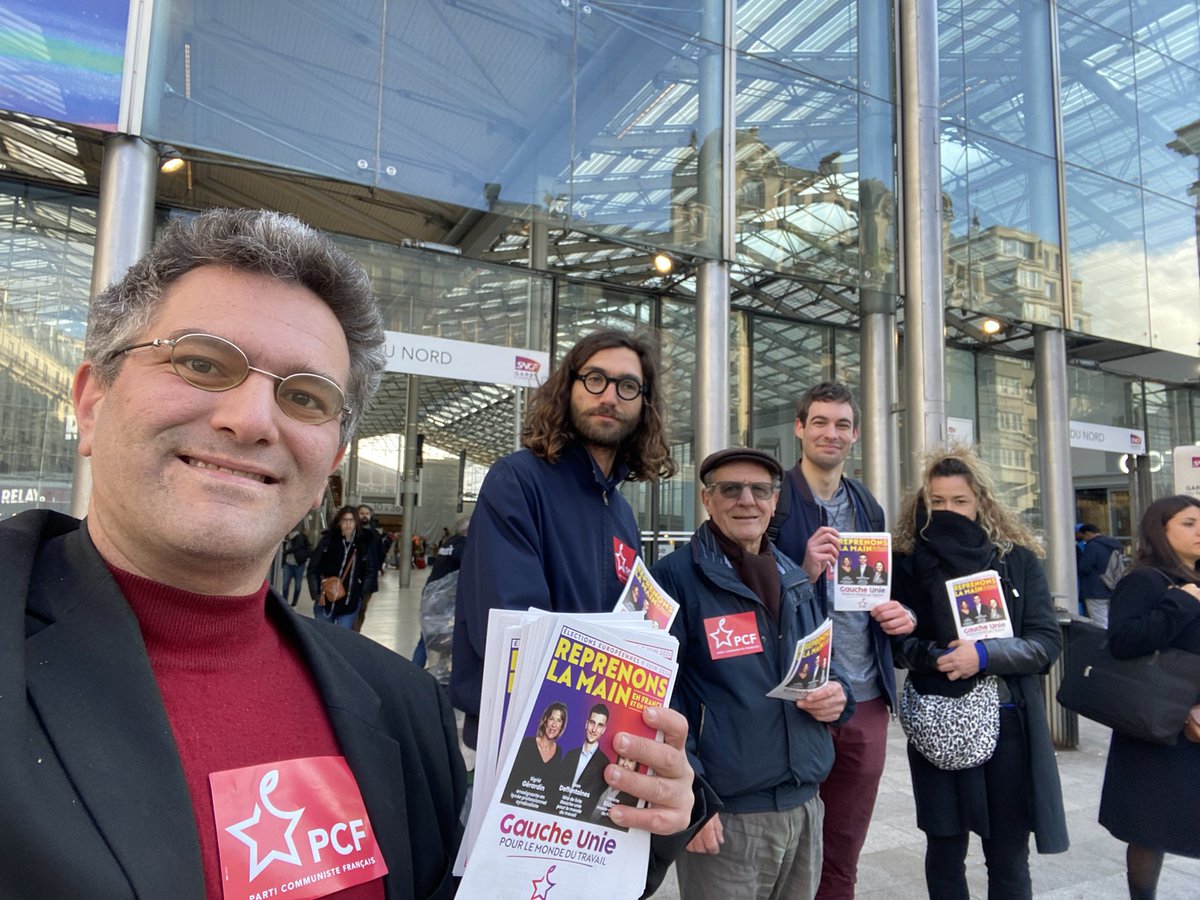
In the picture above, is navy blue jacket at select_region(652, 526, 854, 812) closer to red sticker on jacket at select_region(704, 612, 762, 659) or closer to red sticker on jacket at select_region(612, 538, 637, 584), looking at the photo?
red sticker on jacket at select_region(704, 612, 762, 659)

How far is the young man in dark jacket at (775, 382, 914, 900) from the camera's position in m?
2.85

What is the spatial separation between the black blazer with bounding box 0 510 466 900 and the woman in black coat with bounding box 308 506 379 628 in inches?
334

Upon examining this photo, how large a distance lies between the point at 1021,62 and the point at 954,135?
2.27 metres

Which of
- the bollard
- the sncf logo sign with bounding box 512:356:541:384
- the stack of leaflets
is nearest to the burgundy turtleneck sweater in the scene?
the stack of leaflets

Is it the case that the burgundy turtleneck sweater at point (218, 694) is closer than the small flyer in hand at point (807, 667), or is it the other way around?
the burgundy turtleneck sweater at point (218, 694)

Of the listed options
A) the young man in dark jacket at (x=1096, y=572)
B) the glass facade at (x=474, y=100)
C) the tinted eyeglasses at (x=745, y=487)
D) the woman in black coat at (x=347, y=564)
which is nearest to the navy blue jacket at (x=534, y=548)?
the tinted eyeglasses at (x=745, y=487)

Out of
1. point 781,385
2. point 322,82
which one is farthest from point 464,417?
point 322,82

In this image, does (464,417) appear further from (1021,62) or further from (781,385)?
(1021,62)

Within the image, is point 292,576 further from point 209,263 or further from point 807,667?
point 209,263

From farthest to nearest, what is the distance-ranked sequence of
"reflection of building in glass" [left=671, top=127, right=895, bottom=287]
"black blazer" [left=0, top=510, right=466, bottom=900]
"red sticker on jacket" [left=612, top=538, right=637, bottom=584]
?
"reflection of building in glass" [left=671, top=127, right=895, bottom=287] < "red sticker on jacket" [left=612, top=538, right=637, bottom=584] < "black blazer" [left=0, top=510, right=466, bottom=900]

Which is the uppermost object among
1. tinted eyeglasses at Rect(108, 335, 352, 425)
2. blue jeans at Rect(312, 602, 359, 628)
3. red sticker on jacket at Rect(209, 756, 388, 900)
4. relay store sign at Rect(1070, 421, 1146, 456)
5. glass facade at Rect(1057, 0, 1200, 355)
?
glass facade at Rect(1057, 0, 1200, 355)

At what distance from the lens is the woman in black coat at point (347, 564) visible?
9086 mm

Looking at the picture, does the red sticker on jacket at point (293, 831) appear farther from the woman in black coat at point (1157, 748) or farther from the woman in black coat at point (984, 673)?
the woman in black coat at point (1157, 748)

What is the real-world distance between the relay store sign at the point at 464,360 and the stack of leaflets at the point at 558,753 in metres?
7.19
